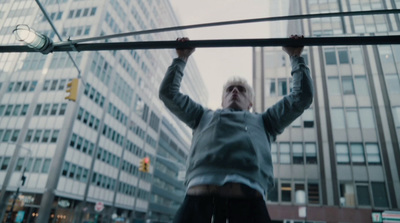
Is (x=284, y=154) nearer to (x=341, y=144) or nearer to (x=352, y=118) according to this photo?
(x=341, y=144)

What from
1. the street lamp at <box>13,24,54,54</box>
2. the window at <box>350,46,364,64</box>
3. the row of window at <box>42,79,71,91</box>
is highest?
the window at <box>350,46,364,64</box>

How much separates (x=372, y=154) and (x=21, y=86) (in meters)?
36.0

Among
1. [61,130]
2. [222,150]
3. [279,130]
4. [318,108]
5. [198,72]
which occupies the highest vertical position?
[198,72]

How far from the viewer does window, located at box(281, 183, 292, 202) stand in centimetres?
Answer: 2448

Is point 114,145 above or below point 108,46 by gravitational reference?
above

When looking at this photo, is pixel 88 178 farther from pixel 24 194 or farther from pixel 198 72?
pixel 198 72

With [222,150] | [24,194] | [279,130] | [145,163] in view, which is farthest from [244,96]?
[24,194]

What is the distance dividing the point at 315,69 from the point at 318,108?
4.13m

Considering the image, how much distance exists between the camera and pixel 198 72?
8944cm

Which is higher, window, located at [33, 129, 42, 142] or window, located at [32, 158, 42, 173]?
window, located at [33, 129, 42, 142]

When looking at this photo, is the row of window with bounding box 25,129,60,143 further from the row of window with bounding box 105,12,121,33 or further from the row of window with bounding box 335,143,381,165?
the row of window with bounding box 335,143,381,165

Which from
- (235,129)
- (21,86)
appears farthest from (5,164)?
(235,129)

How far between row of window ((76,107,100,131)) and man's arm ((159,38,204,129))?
3122 centimetres

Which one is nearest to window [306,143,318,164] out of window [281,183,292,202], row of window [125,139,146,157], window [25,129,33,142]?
window [281,183,292,202]
